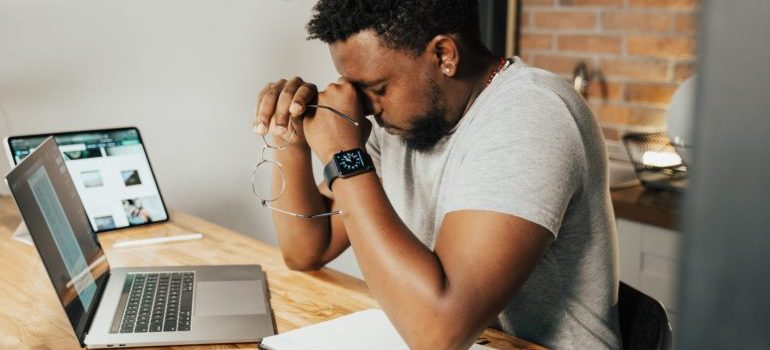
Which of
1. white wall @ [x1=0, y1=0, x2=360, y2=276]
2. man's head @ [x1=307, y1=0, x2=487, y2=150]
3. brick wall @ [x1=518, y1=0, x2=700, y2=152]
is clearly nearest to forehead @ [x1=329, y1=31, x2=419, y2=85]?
man's head @ [x1=307, y1=0, x2=487, y2=150]

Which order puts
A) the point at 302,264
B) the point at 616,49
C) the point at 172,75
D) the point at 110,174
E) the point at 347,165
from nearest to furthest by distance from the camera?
the point at 347,165
the point at 302,264
the point at 110,174
the point at 172,75
the point at 616,49

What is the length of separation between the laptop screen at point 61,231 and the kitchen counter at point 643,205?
4.87ft

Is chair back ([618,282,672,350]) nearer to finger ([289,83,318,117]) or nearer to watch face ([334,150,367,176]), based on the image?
watch face ([334,150,367,176])

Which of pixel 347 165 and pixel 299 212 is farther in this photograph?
pixel 299 212

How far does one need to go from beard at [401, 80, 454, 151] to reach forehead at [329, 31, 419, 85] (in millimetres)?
66

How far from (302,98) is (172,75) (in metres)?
0.94

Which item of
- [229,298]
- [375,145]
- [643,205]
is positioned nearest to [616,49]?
[643,205]

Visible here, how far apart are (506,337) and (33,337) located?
2.34 feet

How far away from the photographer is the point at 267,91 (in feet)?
4.84

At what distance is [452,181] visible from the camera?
1315mm

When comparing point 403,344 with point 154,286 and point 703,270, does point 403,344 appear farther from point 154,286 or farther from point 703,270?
point 703,270

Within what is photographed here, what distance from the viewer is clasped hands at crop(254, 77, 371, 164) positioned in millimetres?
1323

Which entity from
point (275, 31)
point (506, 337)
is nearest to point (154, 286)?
point (506, 337)

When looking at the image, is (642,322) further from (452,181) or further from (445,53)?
(445,53)
